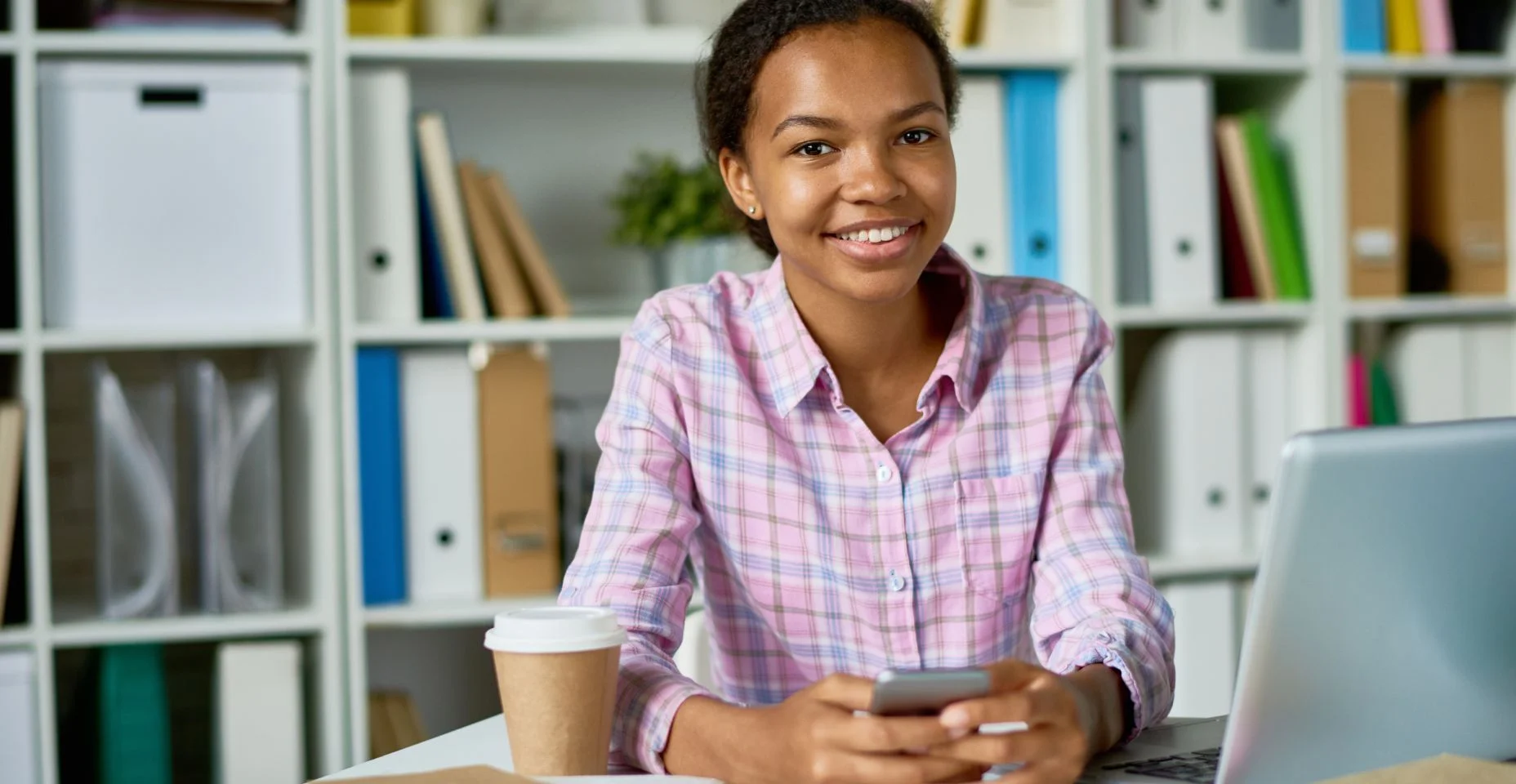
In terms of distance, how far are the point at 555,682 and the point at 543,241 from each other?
1.61 meters

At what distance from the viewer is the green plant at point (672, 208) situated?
2.17 metres

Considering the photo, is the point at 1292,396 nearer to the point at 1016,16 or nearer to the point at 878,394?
the point at 1016,16

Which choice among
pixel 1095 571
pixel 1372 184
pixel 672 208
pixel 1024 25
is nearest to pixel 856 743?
pixel 1095 571

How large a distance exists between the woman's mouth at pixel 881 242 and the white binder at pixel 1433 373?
1.53 m

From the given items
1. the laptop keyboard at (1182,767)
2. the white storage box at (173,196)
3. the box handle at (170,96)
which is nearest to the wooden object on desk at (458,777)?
the laptop keyboard at (1182,767)

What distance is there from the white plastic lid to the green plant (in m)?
1.33

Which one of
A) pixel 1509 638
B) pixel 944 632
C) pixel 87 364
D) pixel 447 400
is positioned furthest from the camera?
pixel 87 364

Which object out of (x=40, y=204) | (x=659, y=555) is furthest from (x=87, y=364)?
(x=659, y=555)

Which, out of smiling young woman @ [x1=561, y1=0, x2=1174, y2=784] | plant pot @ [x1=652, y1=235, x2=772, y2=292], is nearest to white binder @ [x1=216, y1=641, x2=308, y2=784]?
plant pot @ [x1=652, y1=235, x2=772, y2=292]

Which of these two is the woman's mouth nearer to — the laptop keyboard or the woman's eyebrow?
the woman's eyebrow

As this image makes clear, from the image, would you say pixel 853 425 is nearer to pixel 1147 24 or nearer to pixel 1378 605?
pixel 1378 605

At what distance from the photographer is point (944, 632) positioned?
1303 millimetres

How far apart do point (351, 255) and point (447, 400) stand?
0.81 ft

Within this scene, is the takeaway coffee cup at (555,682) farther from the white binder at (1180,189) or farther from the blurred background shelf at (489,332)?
the white binder at (1180,189)
